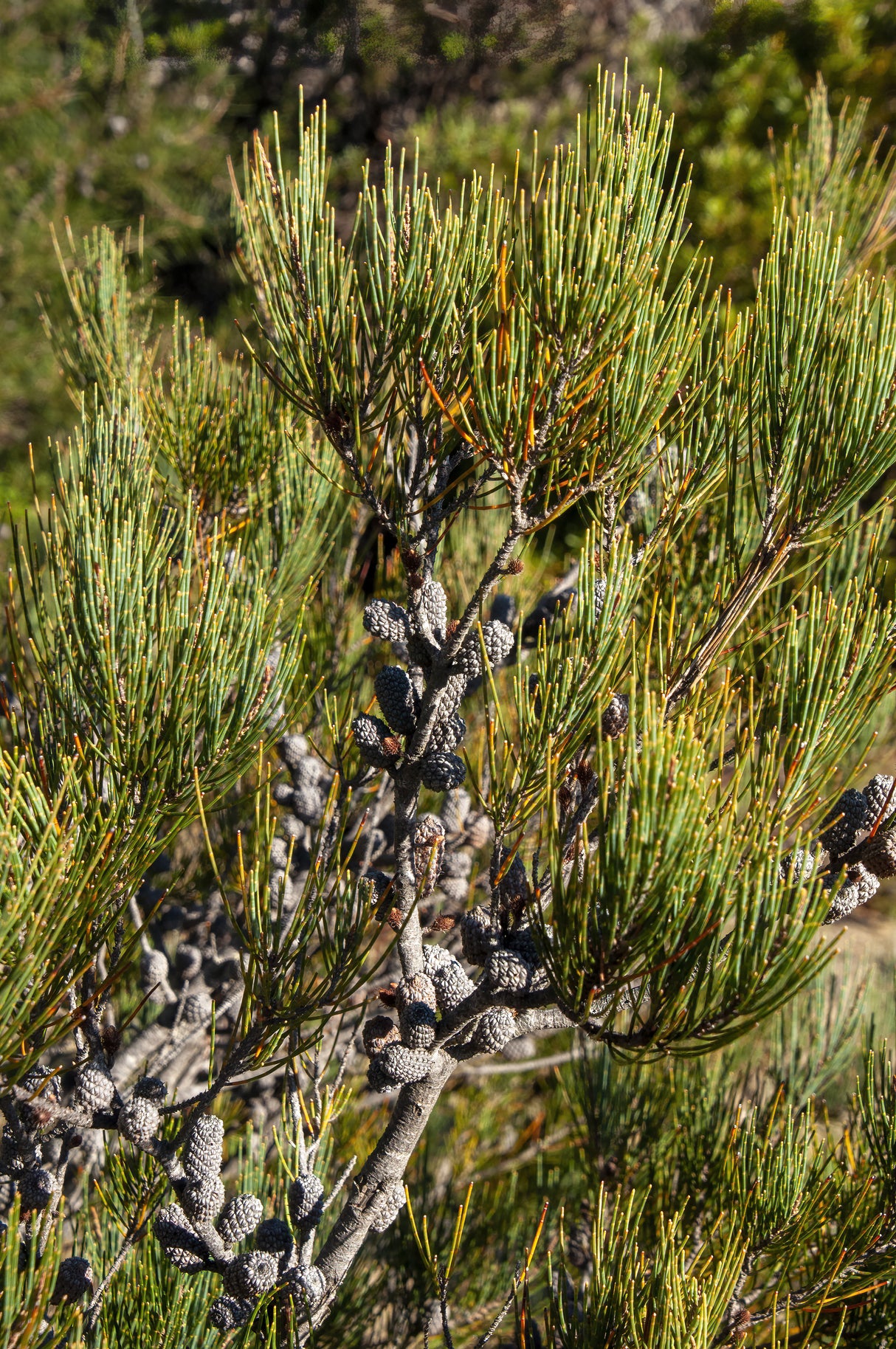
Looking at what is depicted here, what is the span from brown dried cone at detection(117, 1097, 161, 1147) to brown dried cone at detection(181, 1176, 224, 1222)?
0.12 ft

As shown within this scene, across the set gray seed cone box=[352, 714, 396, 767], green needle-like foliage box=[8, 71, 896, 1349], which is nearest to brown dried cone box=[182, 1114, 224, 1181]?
green needle-like foliage box=[8, 71, 896, 1349]

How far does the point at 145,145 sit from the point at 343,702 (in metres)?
2.97

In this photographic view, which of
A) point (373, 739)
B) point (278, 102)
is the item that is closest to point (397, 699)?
point (373, 739)

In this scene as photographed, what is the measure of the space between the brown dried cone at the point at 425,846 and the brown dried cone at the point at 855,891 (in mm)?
226

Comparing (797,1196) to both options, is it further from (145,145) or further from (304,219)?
(145,145)

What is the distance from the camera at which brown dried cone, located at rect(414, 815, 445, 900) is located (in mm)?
579

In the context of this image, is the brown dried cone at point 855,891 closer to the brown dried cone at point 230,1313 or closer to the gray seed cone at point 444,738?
the gray seed cone at point 444,738

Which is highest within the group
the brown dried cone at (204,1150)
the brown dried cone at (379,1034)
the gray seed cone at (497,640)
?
the gray seed cone at (497,640)

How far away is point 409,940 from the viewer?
583 millimetres

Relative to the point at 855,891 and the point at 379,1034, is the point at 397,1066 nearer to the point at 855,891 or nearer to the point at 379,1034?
the point at 379,1034

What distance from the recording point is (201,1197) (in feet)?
1.82

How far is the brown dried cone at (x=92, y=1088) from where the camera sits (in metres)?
0.57

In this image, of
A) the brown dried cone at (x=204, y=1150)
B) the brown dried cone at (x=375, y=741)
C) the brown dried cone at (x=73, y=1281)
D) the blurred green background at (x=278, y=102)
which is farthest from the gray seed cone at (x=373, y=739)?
the blurred green background at (x=278, y=102)

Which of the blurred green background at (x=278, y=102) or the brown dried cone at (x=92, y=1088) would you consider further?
the blurred green background at (x=278, y=102)
